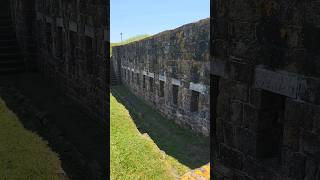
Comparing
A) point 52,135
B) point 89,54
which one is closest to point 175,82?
point 89,54

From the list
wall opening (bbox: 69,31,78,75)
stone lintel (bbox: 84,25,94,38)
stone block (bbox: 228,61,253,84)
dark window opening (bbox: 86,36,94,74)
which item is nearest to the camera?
stone block (bbox: 228,61,253,84)

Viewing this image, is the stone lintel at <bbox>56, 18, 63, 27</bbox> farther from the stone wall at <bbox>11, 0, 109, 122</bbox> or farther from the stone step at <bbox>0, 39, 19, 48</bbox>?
the stone step at <bbox>0, 39, 19, 48</bbox>

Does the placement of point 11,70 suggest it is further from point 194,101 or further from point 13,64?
point 194,101

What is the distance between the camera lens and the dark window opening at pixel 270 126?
5.11 m

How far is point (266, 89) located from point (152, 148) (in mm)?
8513

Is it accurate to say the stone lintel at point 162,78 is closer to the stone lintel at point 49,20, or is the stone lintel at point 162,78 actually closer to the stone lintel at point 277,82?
the stone lintel at point 49,20

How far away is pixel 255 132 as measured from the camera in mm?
5195

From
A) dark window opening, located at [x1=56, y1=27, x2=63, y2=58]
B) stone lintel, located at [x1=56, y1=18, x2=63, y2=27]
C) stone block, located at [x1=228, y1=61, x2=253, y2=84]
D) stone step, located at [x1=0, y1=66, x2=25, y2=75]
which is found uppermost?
stone lintel, located at [x1=56, y1=18, x2=63, y2=27]

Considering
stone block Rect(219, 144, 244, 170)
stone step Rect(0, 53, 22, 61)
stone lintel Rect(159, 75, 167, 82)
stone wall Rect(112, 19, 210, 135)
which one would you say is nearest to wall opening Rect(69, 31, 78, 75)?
stone step Rect(0, 53, 22, 61)

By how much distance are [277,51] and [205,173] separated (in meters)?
4.05

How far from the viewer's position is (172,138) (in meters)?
17.3

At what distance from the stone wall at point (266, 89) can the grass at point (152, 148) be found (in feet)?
16.4

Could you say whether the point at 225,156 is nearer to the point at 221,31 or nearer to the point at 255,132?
the point at 255,132

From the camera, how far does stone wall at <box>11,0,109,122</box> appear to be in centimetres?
850
